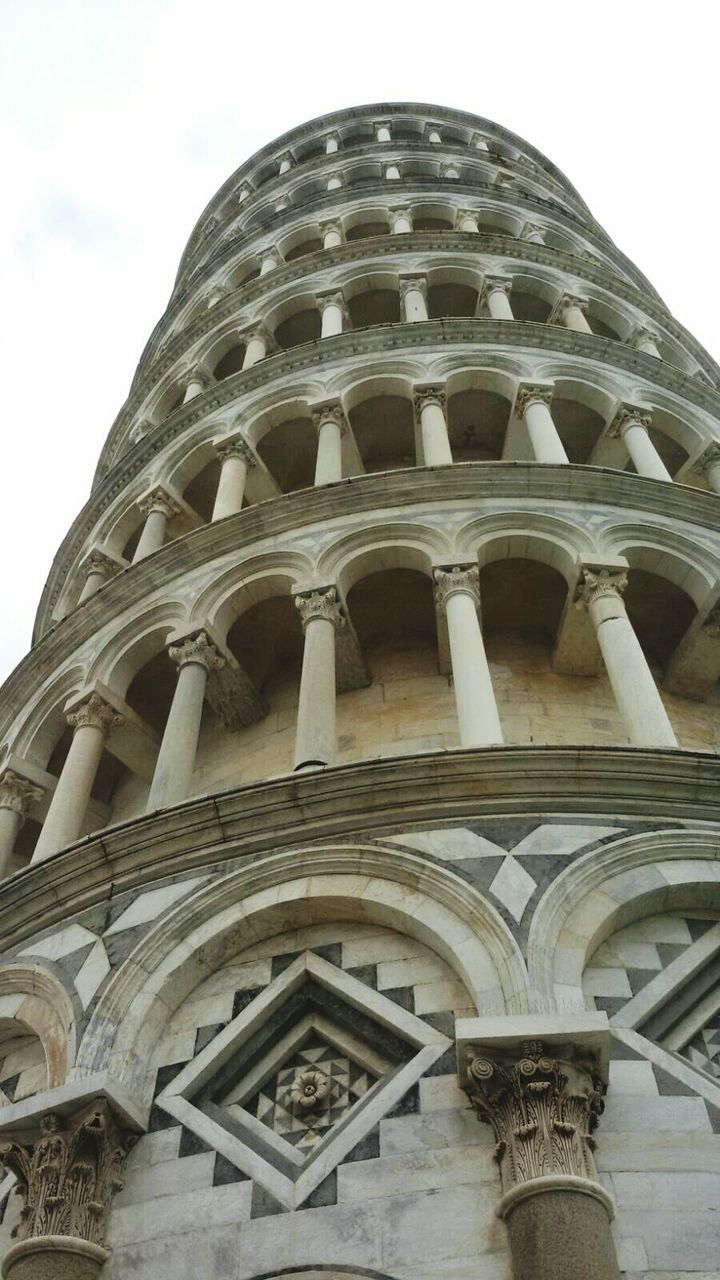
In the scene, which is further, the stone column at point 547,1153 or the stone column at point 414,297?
the stone column at point 414,297

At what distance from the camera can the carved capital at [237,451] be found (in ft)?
52.0

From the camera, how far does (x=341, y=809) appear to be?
832 cm

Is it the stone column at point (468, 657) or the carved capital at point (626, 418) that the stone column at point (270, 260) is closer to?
the carved capital at point (626, 418)

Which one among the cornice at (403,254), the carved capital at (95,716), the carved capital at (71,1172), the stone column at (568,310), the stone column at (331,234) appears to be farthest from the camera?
the stone column at (331,234)

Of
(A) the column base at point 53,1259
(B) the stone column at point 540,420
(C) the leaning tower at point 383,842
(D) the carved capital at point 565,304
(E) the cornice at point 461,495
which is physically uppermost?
(D) the carved capital at point 565,304

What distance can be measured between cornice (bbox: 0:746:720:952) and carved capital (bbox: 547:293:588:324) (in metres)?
13.1

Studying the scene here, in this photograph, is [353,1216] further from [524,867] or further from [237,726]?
[237,726]

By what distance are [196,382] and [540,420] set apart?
7681mm

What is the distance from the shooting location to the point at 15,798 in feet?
40.8

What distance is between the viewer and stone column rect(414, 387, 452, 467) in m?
13.9

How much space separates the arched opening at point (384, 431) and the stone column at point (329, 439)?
2.84ft

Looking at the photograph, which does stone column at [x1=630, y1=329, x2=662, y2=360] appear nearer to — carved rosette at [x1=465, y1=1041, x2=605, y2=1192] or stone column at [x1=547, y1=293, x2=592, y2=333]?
stone column at [x1=547, y1=293, x2=592, y2=333]

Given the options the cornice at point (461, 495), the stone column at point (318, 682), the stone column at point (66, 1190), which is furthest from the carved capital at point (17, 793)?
the stone column at point (66, 1190)

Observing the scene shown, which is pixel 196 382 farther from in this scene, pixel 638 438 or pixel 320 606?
pixel 320 606
